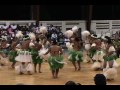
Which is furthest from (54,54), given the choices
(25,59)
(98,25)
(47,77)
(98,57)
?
(98,25)

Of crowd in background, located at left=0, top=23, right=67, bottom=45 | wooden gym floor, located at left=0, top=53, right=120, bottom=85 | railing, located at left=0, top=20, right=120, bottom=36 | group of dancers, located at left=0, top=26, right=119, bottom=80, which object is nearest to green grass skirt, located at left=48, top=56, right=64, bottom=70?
group of dancers, located at left=0, top=26, right=119, bottom=80

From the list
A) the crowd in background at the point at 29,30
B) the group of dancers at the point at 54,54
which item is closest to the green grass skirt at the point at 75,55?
the group of dancers at the point at 54,54

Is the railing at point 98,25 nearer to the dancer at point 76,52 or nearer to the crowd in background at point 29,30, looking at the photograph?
the crowd in background at point 29,30

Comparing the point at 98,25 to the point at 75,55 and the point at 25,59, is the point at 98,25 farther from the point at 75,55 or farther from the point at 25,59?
the point at 25,59

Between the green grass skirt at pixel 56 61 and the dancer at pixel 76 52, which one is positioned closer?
the green grass skirt at pixel 56 61

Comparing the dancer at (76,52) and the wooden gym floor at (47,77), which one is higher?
the dancer at (76,52)

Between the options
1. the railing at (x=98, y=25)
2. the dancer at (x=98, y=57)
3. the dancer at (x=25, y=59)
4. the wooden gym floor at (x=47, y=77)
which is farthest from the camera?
the railing at (x=98, y=25)

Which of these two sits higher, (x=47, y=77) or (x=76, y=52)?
(x=76, y=52)

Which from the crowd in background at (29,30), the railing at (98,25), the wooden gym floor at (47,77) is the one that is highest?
the railing at (98,25)

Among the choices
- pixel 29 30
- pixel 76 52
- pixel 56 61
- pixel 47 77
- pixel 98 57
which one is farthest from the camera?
pixel 29 30

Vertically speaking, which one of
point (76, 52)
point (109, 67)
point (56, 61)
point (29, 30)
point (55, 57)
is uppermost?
point (29, 30)

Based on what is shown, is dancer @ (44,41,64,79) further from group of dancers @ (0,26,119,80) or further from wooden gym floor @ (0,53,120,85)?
wooden gym floor @ (0,53,120,85)

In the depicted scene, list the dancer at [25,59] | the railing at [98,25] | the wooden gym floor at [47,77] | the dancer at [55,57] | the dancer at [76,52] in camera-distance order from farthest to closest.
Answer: the railing at [98,25] → the dancer at [76,52] → the dancer at [25,59] → the dancer at [55,57] → the wooden gym floor at [47,77]
